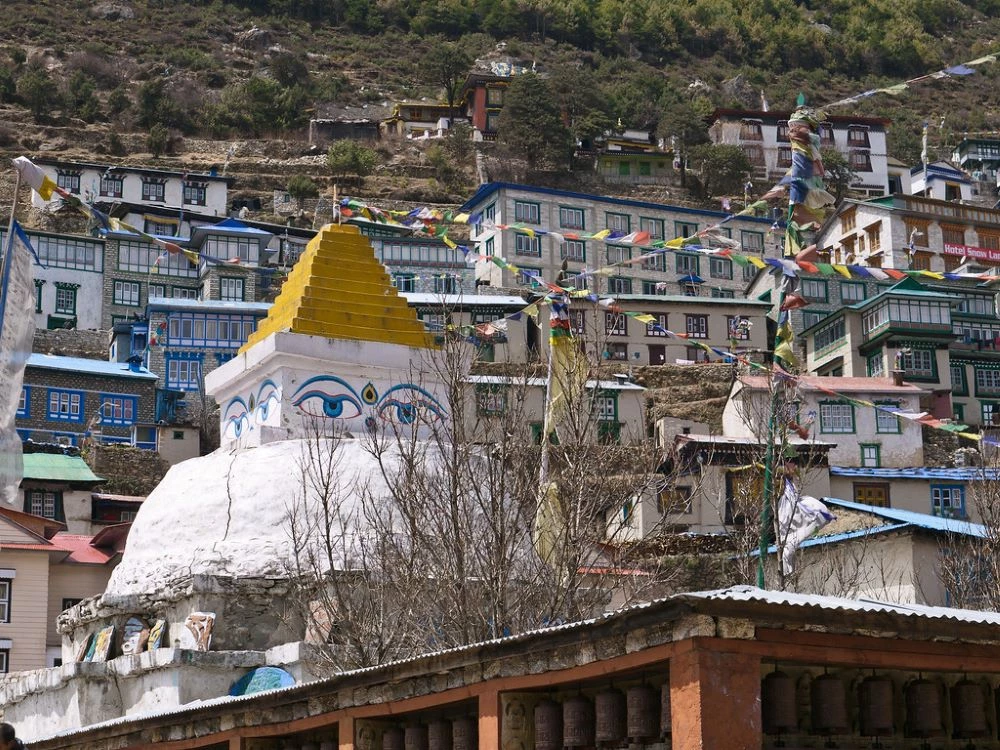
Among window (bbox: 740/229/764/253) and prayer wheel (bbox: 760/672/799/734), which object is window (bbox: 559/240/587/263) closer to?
window (bbox: 740/229/764/253)

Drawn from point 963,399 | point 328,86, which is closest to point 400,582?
point 963,399

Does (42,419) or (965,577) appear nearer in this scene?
(965,577)

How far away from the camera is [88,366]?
68.5 metres

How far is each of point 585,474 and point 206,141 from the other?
92406 millimetres

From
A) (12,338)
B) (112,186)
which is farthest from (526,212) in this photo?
(12,338)

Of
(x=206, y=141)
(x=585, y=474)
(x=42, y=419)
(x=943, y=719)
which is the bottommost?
(x=943, y=719)

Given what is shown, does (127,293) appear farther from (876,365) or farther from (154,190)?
(876,365)

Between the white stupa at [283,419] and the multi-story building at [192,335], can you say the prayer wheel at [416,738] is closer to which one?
the white stupa at [283,419]

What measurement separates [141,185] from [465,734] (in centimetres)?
8295

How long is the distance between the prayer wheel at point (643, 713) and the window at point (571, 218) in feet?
238

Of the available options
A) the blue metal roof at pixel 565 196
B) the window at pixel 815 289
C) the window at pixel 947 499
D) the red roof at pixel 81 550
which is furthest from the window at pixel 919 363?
the red roof at pixel 81 550

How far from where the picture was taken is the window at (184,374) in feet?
231

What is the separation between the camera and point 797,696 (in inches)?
474

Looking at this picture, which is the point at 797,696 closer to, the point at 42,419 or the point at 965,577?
the point at 965,577
